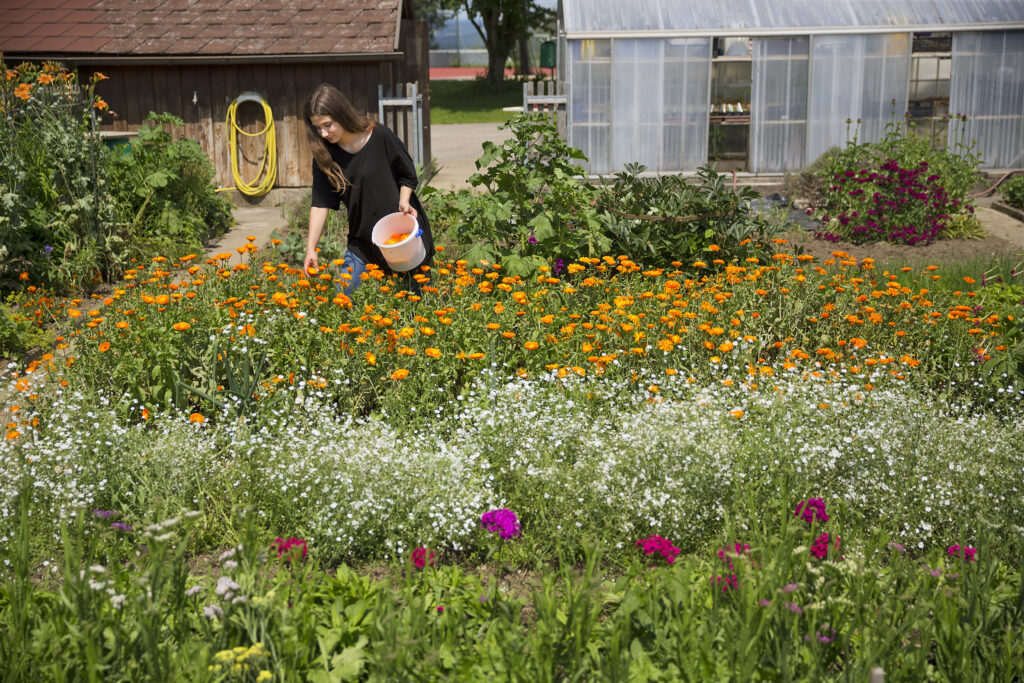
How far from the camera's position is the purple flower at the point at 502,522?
2.90 m

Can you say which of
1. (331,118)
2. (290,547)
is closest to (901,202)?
(331,118)

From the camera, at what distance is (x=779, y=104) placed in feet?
43.8

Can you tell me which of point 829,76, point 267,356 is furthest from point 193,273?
point 829,76

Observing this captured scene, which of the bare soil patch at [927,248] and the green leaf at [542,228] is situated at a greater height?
the green leaf at [542,228]

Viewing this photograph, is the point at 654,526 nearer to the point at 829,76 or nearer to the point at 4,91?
the point at 4,91

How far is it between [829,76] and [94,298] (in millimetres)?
10411

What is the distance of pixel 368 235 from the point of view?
544cm

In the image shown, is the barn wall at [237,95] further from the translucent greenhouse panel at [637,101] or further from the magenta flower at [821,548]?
the magenta flower at [821,548]

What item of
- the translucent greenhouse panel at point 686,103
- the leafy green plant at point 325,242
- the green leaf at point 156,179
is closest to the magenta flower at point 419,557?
the leafy green plant at point 325,242

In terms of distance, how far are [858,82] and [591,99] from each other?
12.6ft

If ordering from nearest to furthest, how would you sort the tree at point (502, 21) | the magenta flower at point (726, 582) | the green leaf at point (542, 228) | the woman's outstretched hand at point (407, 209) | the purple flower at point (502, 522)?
the magenta flower at point (726, 582) < the purple flower at point (502, 522) < the woman's outstretched hand at point (407, 209) < the green leaf at point (542, 228) < the tree at point (502, 21)

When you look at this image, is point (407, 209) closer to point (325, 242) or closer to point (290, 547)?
point (325, 242)

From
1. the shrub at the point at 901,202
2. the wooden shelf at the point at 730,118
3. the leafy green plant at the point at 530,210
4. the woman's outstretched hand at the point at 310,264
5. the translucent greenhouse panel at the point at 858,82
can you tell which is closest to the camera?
the woman's outstretched hand at the point at 310,264

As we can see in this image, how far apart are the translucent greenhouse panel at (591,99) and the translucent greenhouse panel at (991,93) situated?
4982 mm
